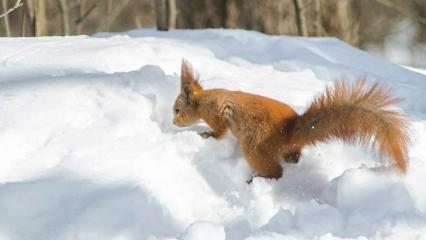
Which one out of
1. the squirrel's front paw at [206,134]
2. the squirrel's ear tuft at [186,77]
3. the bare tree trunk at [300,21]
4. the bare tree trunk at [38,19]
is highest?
the squirrel's ear tuft at [186,77]

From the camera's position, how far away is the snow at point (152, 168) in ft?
7.67

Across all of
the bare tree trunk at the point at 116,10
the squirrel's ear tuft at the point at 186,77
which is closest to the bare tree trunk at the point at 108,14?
the bare tree trunk at the point at 116,10

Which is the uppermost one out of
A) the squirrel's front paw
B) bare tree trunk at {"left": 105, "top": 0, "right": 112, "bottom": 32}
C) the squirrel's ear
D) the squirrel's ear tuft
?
the squirrel's ear tuft

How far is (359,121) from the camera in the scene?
2.63 metres

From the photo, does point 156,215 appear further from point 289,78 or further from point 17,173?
point 289,78

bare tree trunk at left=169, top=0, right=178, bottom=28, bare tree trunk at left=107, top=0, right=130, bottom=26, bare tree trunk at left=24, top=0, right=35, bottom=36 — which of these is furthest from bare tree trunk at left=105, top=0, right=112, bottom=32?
bare tree trunk at left=169, top=0, right=178, bottom=28

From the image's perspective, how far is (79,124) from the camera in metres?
3.12

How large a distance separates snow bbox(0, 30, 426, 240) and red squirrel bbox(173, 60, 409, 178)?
A: 3.9 inches

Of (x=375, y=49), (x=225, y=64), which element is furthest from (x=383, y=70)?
(x=375, y=49)

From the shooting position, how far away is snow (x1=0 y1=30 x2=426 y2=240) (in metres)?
2.34

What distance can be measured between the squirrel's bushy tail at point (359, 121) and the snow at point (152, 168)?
13 centimetres

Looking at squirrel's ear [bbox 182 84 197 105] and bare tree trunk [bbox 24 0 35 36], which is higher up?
squirrel's ear [bbox 182 84 197 105]

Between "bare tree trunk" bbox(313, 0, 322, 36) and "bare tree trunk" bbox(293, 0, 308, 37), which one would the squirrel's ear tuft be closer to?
"bare tree trunk" bbox(293, 0, 308, 37)

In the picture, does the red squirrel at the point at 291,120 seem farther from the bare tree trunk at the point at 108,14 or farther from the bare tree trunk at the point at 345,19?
the bare tree trunk at the point at 108,14
